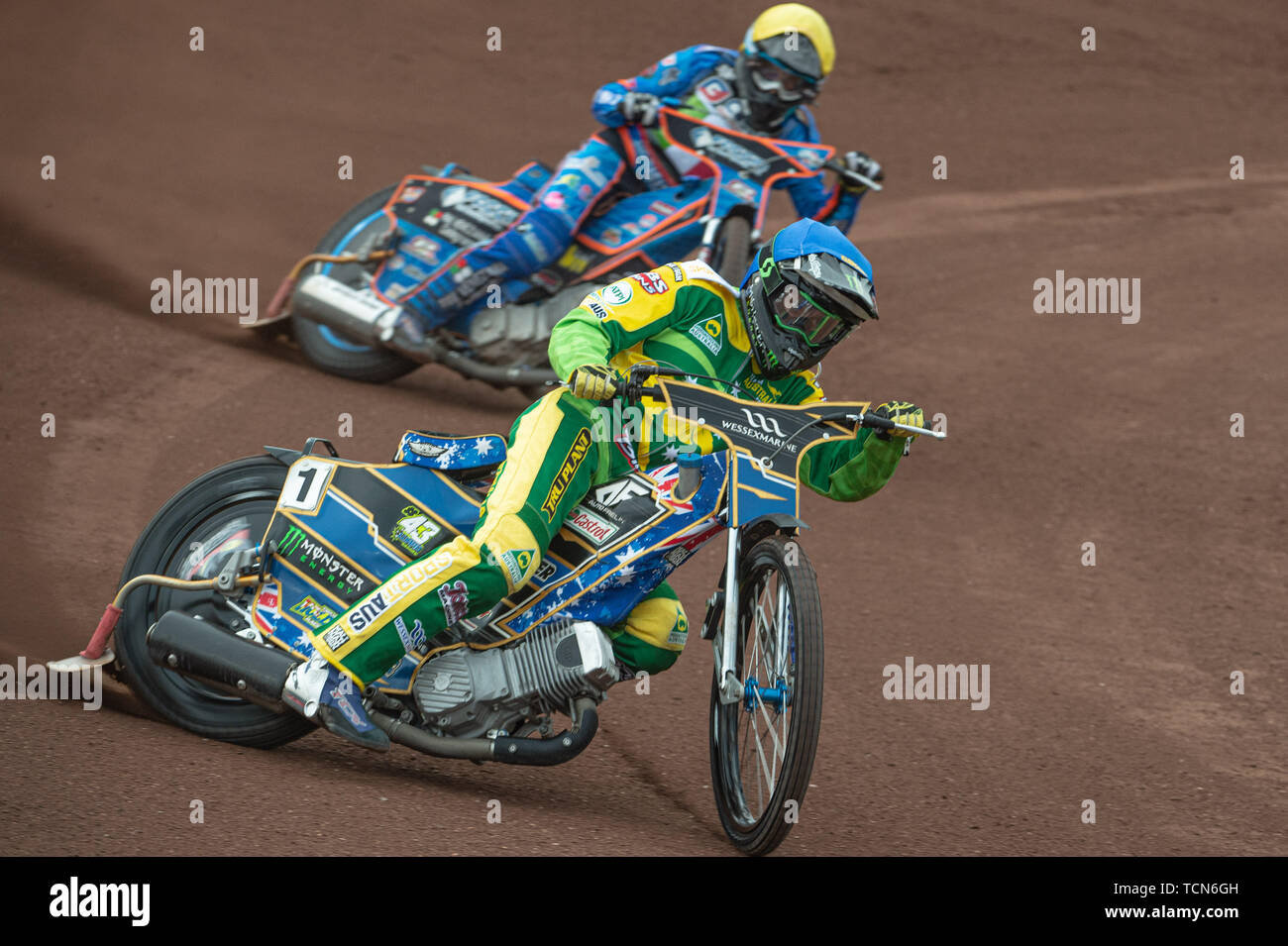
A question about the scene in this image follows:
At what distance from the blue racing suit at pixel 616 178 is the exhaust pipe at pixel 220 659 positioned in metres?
4.30

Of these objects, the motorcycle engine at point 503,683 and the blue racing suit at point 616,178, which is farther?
the blue racing suit at point 616,178

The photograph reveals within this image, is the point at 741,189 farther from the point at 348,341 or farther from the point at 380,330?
the point at 348,341

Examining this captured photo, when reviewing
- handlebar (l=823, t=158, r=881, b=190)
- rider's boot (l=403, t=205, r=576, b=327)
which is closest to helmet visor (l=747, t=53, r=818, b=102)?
handlebar (l=823, t=158, r=881, b=190)

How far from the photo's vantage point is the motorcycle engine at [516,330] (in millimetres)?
9203

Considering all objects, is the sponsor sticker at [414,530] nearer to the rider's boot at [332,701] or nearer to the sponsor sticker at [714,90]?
the rider's boot at [332,701]

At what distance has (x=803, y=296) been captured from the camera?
16.1ft

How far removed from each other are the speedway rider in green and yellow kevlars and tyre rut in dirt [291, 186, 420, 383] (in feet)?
15.0

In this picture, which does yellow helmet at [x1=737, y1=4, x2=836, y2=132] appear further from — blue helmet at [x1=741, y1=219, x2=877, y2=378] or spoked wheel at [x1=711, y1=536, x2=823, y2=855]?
spoked wheel at [x1=711, y1=536, x2=823, y2=855]

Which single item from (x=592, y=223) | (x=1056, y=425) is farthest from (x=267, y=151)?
(x=1056, y=425)

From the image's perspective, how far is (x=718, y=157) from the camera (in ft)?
29.3

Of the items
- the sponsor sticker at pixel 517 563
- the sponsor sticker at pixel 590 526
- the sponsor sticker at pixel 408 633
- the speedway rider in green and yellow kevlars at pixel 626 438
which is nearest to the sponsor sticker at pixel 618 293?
the speedway rider in green and yellow kevlars at pixel 626 438

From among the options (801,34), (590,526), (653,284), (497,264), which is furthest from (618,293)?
(801,34)

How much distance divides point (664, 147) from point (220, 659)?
4.88 metres

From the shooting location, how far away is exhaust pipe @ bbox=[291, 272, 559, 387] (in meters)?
9.20
